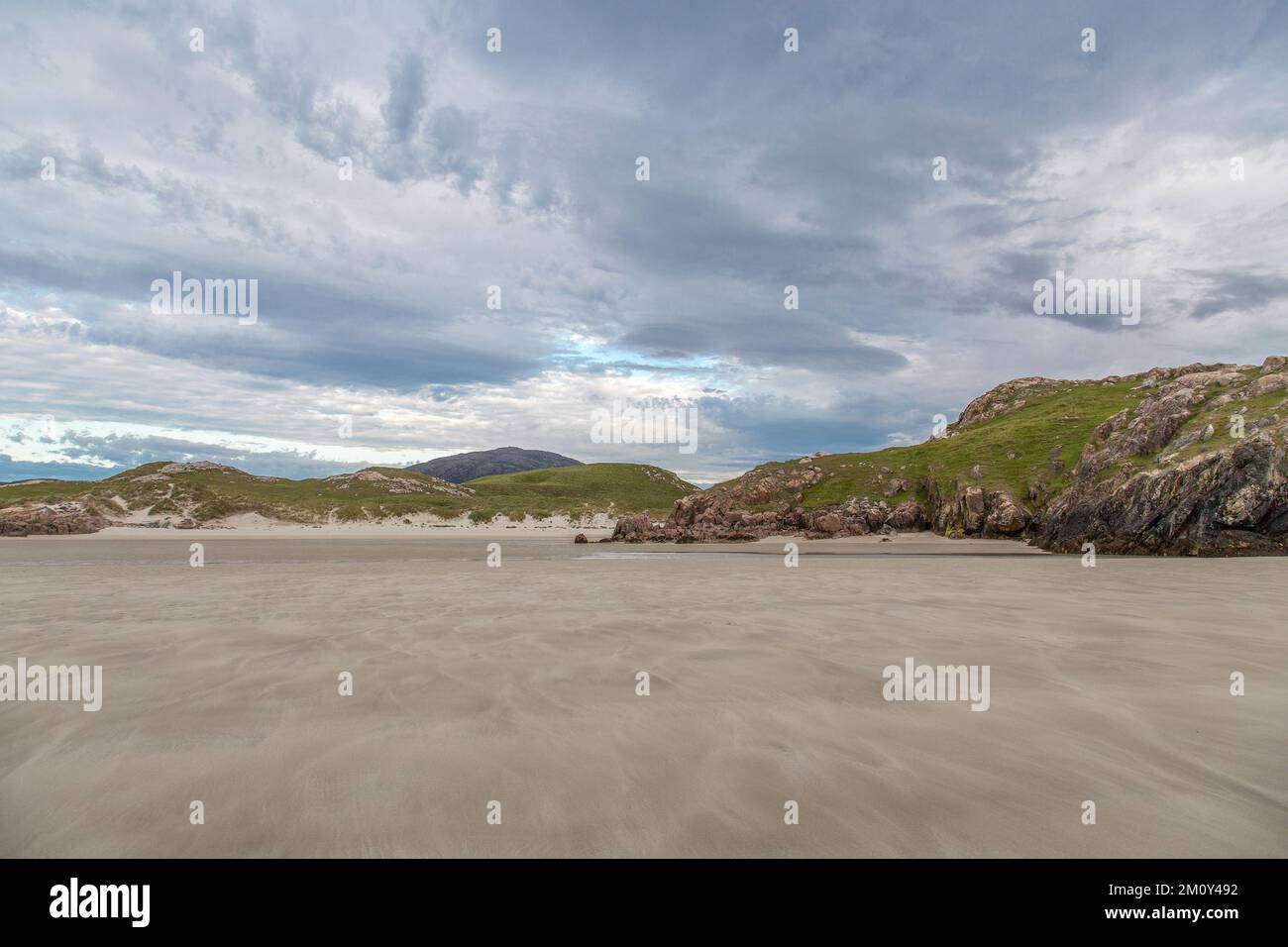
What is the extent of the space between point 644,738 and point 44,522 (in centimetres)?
9087

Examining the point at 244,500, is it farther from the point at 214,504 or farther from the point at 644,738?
the point at 644,738

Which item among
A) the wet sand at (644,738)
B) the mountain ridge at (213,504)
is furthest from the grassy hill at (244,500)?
the wet sand at (644,738)

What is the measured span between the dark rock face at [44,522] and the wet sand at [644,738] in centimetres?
7797

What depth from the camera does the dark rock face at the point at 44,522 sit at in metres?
63.6

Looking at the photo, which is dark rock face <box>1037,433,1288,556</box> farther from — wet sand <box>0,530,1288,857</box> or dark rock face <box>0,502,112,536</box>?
dark rock face <box>0,502,112,536</box>

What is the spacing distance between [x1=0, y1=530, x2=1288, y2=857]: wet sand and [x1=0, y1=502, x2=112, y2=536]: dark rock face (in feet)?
256

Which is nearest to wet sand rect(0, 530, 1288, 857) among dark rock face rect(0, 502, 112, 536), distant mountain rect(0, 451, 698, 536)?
dark rock face rect(0, 502, 112, 536)

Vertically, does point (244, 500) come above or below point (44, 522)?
above

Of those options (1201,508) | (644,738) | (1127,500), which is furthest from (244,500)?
(1201,508)

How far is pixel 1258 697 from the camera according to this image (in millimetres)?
5891

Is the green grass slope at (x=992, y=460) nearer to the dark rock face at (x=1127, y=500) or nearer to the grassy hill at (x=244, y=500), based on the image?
the dark rock face at (x=1127, y=500)

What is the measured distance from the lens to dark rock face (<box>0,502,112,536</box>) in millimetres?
63625

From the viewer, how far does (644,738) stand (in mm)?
5039

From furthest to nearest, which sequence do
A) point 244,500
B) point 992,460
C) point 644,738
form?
point 244,500 < point 992,460 < point 644,738
